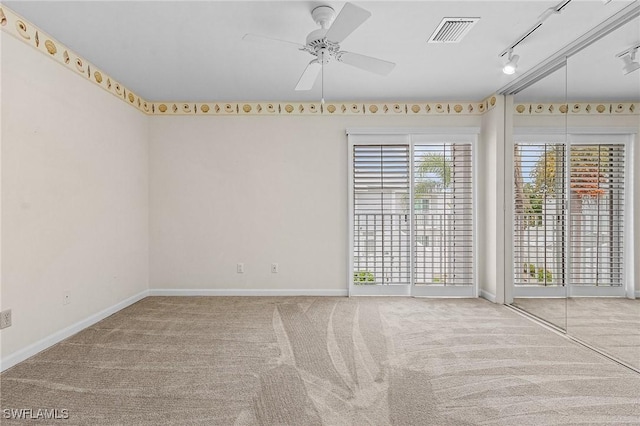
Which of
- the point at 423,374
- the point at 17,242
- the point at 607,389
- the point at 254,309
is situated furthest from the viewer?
the point at 254,309

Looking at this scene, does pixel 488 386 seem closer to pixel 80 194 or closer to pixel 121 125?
pixel 80 194

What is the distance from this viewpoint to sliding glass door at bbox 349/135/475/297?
15.4ft

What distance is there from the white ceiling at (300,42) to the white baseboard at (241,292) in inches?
103

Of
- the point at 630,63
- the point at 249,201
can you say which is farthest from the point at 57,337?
the point at 630,63

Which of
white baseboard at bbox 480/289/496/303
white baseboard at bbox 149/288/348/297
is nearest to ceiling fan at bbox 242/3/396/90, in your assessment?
white baseboard at bbox 149/288/348/297

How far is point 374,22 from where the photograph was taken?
2.72 metres

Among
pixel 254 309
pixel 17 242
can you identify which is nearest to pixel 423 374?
pixel 254 309

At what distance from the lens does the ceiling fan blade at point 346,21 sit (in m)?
2.05

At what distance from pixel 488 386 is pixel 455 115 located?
11.6 ft

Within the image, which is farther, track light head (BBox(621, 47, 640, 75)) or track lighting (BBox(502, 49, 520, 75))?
track lighting (BBox(502, 49, 520, 75))

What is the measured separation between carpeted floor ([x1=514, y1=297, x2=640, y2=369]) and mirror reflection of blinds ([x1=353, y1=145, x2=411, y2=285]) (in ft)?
5.80

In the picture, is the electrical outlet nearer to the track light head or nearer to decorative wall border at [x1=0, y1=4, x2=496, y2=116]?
decorative wall border at [x1=0, y1=4, x2=496, y2=116]

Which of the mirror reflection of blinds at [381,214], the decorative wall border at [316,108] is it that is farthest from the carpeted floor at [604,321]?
the decorative wall border at [316,108]

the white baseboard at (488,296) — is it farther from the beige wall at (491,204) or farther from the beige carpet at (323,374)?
the beige carpet at (323,374)
